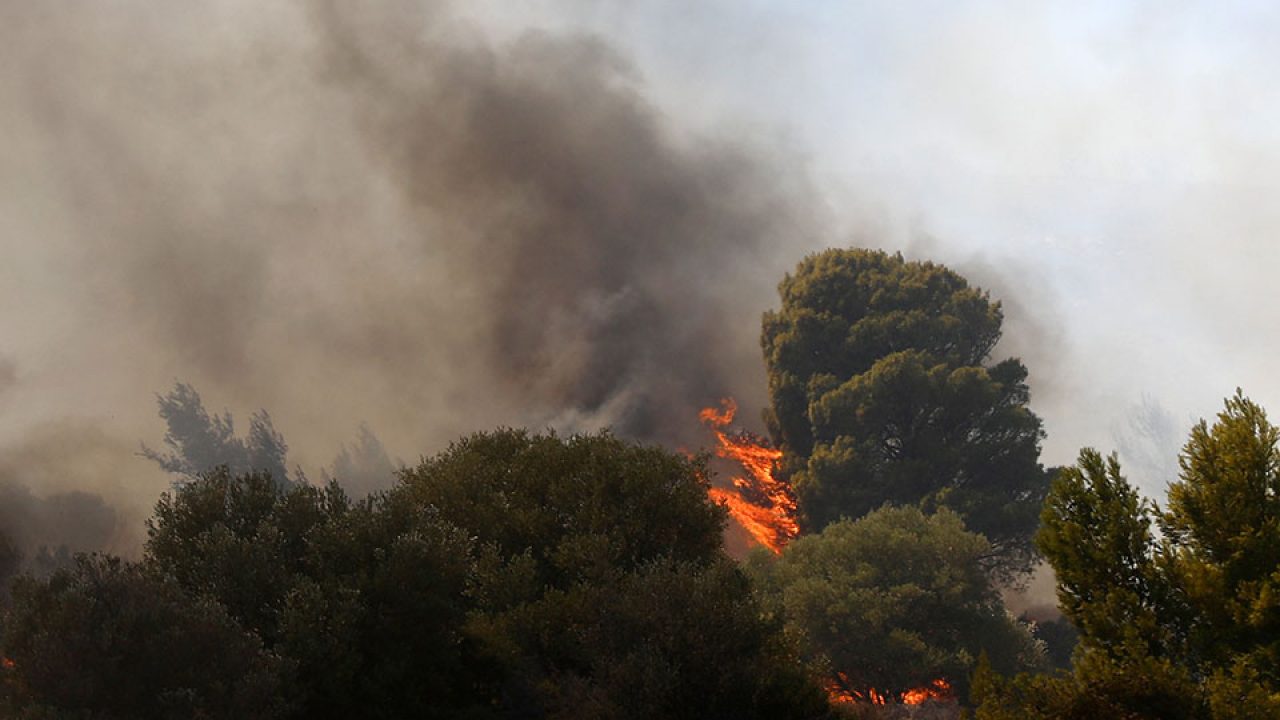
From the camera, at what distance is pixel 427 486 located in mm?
37656

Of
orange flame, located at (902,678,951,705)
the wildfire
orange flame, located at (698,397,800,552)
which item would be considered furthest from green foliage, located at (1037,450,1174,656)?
orange flame, located at (698,397,800,552)

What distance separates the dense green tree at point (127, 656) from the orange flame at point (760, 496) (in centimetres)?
5347

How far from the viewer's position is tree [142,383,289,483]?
9612cm

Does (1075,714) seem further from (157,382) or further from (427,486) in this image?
(157,382)

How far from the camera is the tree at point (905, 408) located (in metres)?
71.4

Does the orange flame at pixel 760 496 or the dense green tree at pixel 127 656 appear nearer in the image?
the dense green tree at pixel 127 656

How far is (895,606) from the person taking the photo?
52.7 m

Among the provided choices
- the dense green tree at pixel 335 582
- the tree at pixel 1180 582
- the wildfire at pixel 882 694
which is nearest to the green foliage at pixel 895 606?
the wildfire at pixel 882 694

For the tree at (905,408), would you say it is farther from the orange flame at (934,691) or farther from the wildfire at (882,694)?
the wildfire at (882,694)

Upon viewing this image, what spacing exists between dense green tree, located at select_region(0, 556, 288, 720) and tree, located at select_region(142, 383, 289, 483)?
7166 centimetres

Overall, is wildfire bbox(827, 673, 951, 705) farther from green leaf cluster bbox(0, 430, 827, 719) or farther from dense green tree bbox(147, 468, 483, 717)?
dense green tree bbox(147, 468, 483, 717)

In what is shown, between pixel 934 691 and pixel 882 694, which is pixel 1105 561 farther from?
pixel 934 691

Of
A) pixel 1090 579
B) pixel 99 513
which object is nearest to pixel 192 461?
pixel 99 513

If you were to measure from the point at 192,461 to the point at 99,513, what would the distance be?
29.3 ft
